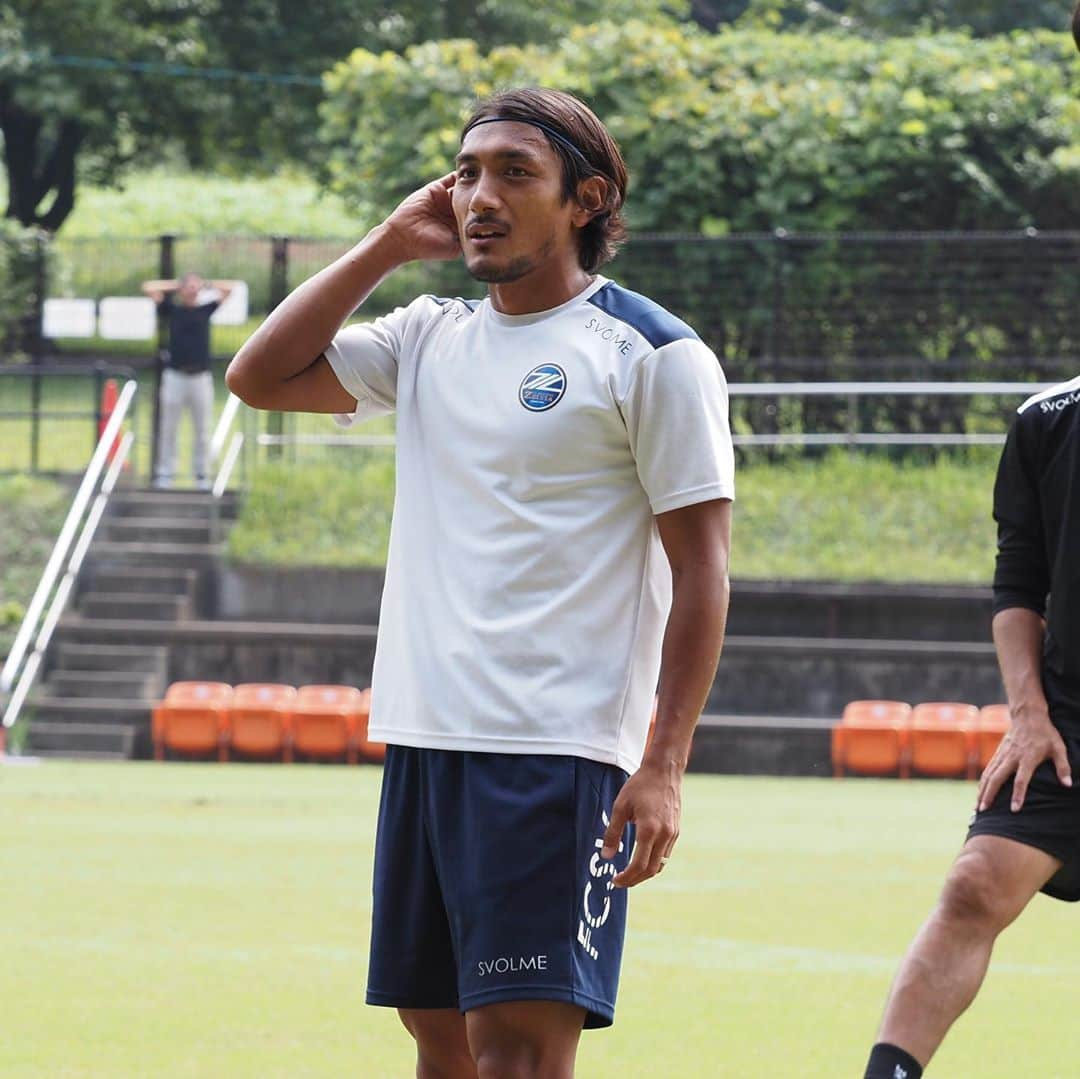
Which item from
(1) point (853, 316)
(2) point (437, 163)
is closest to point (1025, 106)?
(1) point (853, 316)

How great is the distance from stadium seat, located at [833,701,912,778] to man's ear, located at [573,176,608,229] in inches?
440

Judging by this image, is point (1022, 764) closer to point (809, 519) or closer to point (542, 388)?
point (542, 388)

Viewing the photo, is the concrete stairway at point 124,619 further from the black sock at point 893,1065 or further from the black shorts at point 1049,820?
the black sock at point 893,1065

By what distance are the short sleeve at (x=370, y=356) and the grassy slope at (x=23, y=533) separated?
14652 mm

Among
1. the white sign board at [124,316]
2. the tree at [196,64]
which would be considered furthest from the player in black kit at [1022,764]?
the tree at [196,64]

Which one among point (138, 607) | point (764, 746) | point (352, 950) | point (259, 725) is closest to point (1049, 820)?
point (352, 950)

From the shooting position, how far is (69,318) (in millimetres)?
22344

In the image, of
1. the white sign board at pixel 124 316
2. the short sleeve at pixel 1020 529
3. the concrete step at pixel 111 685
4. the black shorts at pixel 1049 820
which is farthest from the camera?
the white sign board at pixel 124 316

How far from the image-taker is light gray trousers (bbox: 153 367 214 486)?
800 inches

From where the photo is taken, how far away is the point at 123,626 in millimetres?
17297

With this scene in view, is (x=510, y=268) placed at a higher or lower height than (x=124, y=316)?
higher

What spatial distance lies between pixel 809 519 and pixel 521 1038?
49.4 ft

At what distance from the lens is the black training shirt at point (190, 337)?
66.8ft

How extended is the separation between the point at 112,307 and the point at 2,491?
9.95 ft
